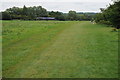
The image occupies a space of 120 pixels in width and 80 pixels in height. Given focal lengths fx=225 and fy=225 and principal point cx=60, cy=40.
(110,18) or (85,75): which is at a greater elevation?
(110,18)

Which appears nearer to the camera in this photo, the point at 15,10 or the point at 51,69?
the point at 51,69

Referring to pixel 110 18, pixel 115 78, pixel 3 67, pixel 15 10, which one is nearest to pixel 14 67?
pixel 3 67

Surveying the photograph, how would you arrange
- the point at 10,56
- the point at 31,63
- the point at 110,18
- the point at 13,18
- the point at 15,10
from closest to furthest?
the point at 31,63, the point at 10,56, the point at 110,18, the point at 13,18, the point at 15,10

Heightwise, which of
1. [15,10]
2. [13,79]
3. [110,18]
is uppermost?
[15,10]

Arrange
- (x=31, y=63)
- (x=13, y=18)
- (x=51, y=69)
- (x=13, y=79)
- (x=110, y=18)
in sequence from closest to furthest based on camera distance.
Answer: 1. (x=13, y=79)
2. (x=51, y=69)
3. (x=31, y=63)
4. (x=110, y=18)
5. (x=13, y=18)

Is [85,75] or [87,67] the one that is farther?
[87,67]

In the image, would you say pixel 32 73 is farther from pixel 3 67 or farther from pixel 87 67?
pixel 87 67

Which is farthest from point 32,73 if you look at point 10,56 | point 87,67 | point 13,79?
point 10,56

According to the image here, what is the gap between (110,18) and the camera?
17.4 m

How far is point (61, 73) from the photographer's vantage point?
7594 millimetres

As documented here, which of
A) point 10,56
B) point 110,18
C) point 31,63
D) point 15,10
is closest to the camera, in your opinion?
point 31,63

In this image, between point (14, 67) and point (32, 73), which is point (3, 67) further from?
point (32, 73)

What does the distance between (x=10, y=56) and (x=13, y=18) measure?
317ft

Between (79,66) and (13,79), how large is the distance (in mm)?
2813
